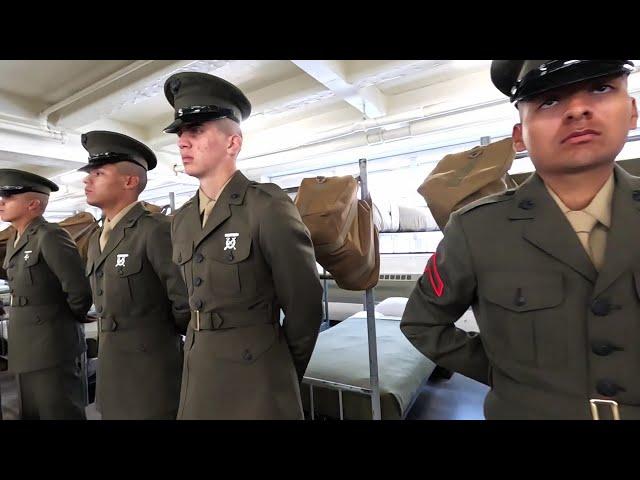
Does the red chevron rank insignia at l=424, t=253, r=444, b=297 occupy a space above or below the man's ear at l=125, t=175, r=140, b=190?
below

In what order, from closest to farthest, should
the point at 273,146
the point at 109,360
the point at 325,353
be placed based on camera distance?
the point at 109,360 < the point at 325,353 < the point at 273,146

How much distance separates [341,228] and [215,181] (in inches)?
24.0

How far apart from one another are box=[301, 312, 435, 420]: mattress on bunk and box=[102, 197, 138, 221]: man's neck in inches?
53.7

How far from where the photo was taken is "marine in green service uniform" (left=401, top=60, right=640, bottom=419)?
22.2 inches

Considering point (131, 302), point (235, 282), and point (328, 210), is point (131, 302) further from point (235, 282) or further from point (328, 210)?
point (328, 210)

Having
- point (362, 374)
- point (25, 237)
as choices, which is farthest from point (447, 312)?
point (25, 237)

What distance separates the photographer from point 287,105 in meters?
2.90

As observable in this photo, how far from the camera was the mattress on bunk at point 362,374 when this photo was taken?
68.4 inches

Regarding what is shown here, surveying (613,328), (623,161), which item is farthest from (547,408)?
(623,161)

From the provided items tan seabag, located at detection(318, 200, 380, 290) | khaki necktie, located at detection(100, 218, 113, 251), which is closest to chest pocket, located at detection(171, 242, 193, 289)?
khaki necktie, located at detection(100, 218, 113, 251)

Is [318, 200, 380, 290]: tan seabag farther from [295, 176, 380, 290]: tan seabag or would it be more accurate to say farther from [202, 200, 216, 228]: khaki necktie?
[202, 200, 216, 228]: khaki necktie
